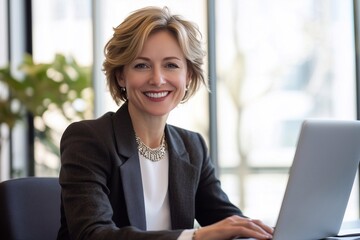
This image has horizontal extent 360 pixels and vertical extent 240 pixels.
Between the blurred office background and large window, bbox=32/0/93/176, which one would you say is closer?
the blurred office background

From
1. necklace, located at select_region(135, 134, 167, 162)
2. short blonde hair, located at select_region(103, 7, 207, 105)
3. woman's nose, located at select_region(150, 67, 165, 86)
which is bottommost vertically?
necklace, located at select_region(135, 134, 167, 162)

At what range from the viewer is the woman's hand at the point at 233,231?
5.45ft

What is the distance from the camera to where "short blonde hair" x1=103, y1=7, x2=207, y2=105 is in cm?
211

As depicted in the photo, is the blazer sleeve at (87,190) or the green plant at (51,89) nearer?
the blazer sleeve at (87,190)

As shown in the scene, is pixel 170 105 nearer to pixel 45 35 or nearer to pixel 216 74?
pixel 216 74

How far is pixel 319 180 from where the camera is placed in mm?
1738

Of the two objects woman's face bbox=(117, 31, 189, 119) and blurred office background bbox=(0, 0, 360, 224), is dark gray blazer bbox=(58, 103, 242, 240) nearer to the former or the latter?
woman's face bbox=(117, 31, 189, 119)

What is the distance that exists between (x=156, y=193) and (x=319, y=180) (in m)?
0.60

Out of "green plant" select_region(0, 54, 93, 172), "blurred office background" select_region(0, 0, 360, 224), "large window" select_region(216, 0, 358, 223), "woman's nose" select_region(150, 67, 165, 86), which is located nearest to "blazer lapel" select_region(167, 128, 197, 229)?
"woman's nose" select_region(150, 67, 165, 86)

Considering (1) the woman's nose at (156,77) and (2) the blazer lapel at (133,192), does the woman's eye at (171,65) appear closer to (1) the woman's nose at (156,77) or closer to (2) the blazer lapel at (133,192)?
(1) the woman's nose at (156,77)

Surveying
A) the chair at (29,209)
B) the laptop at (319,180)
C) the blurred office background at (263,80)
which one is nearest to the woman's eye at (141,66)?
the chair at (29,209)

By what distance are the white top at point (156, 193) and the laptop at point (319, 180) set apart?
19.7 inches

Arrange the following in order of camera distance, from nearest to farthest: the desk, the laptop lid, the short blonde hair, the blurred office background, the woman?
the laptop lid → the desk → the woman → the short blonde hair → the blurred office background

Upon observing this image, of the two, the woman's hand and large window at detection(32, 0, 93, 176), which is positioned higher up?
large window at detection(32, 0, 93, 176)
